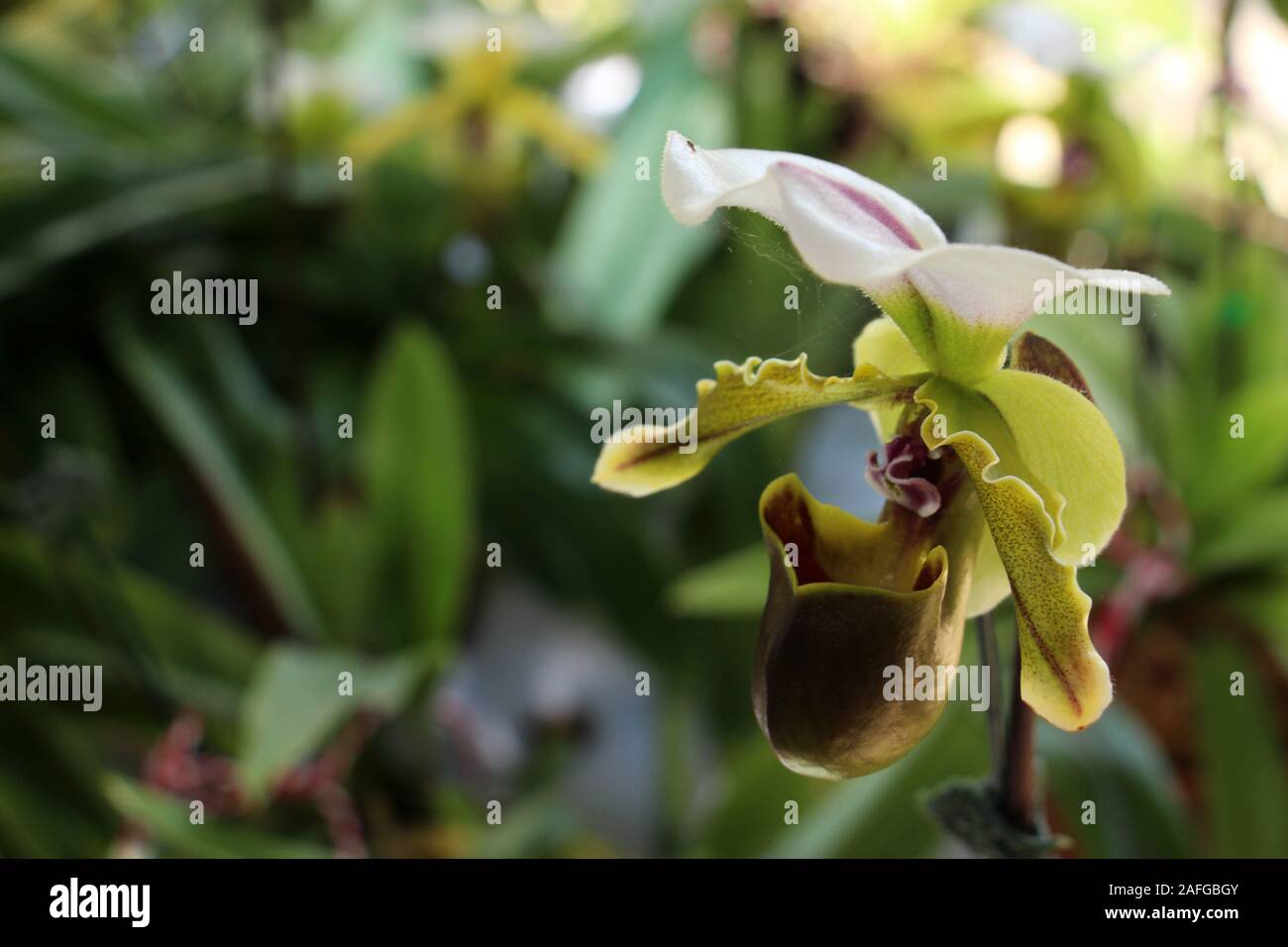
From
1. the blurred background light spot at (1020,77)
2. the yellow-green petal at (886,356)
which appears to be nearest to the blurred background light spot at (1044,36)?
the blurred background light spot at (1020,77)

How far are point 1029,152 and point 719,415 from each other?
0.63 m

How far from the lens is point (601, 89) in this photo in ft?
3.13

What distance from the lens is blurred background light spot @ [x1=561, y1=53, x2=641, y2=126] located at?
0.94 metres

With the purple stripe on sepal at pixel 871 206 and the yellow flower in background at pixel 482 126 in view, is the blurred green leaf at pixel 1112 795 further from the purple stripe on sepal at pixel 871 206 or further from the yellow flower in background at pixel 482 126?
the yellow flower in background at pixel 482 126

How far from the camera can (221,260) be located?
2.69ft

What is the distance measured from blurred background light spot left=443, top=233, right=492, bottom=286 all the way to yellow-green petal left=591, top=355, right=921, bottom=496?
635 millimetres

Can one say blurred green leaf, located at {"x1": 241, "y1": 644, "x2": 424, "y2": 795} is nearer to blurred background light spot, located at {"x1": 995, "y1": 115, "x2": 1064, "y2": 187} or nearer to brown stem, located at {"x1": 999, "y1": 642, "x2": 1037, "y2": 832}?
brown stem, located at {"x1": 999, "y1": 642, "x2": 1037, "y2": 832}

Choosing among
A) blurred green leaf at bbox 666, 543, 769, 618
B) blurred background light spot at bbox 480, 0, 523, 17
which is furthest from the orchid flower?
blurred background light spot at bbox 480, 0, 523, 17

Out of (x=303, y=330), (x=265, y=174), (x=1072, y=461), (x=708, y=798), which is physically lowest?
(x=708, y=798)

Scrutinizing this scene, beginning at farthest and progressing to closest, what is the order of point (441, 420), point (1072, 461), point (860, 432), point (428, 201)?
1. point (428, 201)
2. point (441, 420)
3. point (860, 432)
4. point (1072, 461)

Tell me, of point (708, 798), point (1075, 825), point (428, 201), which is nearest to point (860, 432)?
point (1075, 825)

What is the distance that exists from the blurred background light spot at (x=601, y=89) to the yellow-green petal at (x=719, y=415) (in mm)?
741
